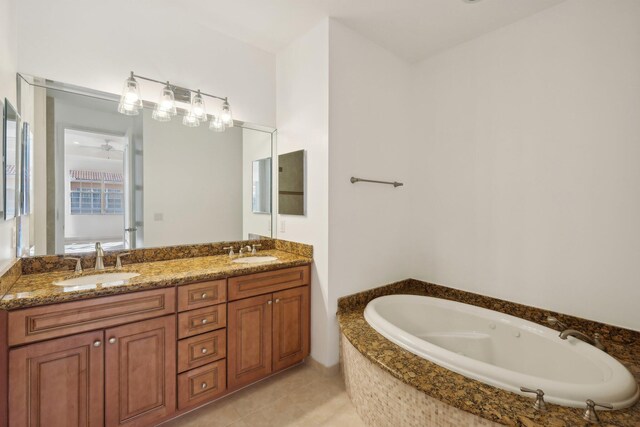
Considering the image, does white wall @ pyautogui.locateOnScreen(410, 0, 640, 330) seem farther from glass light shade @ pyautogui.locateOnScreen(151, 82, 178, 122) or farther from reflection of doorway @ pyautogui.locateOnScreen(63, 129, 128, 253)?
reflection of doorway @ pyautogui.locateOnScreen(63, 129, 128, 253)

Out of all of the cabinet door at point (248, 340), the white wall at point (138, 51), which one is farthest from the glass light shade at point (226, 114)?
the cabinet door at point (248, 340)

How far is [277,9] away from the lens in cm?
193

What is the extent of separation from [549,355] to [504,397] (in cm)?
77

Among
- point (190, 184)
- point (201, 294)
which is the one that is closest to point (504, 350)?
point (201, 294)

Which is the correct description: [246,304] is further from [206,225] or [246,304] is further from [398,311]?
[398,311]

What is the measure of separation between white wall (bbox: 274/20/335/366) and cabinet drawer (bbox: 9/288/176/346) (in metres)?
1.01

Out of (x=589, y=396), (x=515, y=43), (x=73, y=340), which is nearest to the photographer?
(x=589, y=396)

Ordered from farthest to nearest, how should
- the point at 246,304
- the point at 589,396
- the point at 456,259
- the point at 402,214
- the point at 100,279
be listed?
1. the point at 402,214
2. the point at 456,259
3. the point at 246,304
4. the point at 100,279
5. the point at 589,396

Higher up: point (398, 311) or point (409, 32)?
point (409, 32)

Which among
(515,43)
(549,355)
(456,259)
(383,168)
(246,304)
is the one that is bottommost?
(549,355)

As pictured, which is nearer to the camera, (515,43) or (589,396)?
(589,396)

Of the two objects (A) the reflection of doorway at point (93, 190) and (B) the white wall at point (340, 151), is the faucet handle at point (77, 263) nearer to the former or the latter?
(A) the reflection of doorway at point (93, 190)

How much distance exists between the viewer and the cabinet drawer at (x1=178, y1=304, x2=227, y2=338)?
5.30ft

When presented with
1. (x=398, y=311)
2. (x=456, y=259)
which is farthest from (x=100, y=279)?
(x=456, y=259)
